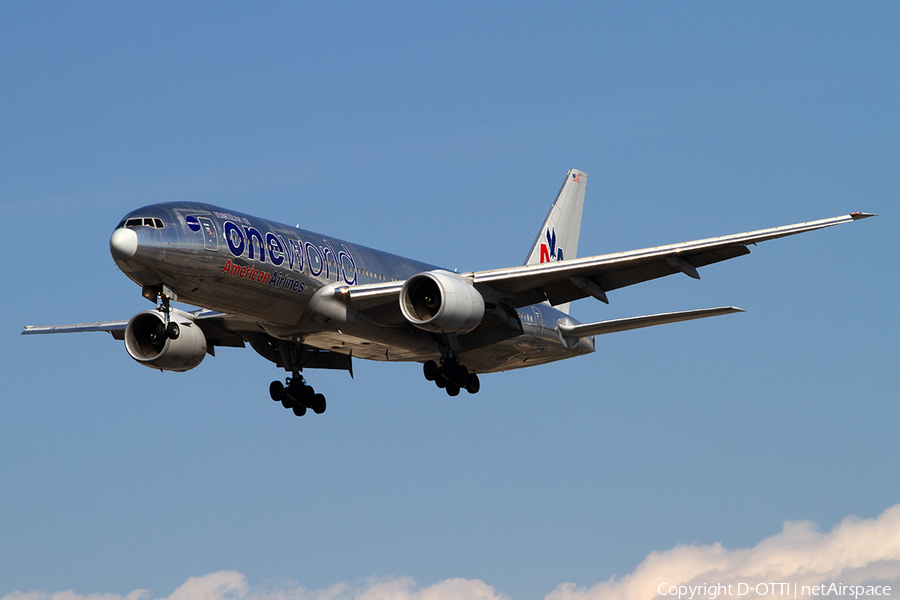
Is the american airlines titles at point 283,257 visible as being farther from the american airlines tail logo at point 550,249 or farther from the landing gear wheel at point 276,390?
the american airlines tail logo at point 550,249

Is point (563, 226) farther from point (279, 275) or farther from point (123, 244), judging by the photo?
point (123, 244)

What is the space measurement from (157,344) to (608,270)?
13.4 m

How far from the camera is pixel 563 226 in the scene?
44.4 m

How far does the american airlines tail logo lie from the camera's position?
140 ft

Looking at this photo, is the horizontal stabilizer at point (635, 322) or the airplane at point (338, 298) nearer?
the airplane at point (338, 298)

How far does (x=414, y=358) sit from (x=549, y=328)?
16.5 ft

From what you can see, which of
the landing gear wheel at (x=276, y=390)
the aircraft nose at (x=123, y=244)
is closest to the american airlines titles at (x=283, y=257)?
the aircraft nose at (x=123, y=244)

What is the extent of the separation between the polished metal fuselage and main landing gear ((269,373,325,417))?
8.40 feet

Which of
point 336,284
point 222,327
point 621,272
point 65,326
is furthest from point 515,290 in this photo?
point 65,326

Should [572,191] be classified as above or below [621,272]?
above

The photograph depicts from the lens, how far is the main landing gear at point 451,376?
32.8 m

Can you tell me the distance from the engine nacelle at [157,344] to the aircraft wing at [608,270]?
29.5 ft

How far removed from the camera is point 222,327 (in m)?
33.8

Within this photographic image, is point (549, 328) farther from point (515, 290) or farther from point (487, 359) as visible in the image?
point (515, 290)
